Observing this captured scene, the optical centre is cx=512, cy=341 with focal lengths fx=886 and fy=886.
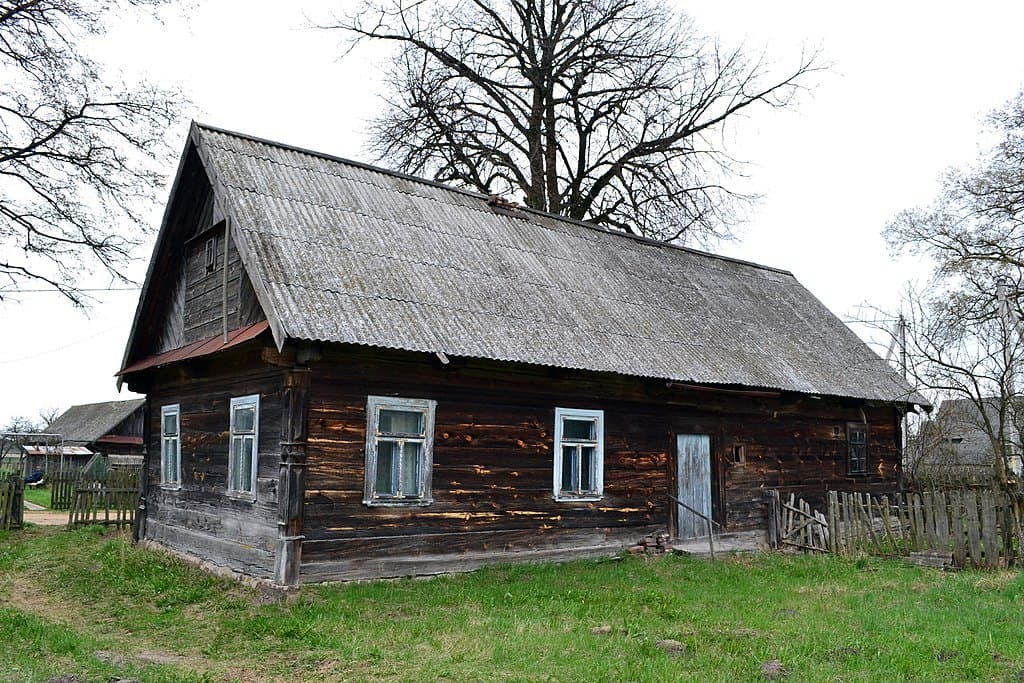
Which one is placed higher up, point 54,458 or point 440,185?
point 440,185

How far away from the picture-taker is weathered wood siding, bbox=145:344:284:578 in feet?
35.2

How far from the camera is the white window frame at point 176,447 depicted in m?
13.6

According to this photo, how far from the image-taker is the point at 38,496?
3170 cm

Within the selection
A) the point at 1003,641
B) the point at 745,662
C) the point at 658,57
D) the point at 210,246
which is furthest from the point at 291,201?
the point at 658,57

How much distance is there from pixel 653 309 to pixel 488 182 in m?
12.7

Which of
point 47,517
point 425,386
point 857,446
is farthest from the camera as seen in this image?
point 47,517

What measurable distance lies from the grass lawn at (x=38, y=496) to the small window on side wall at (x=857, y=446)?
909 inches

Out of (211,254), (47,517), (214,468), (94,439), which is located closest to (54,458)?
(94,439)

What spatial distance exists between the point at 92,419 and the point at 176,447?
1418 inches

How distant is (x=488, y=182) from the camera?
88.8 ft

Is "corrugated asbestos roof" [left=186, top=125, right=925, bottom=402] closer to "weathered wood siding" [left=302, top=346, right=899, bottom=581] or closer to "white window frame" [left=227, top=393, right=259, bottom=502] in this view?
"weathered wood siding" [left=302, top=346, right=899, bottom=581]

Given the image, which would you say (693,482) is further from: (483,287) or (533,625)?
(533,625)

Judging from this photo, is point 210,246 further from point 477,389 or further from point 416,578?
point 416,578

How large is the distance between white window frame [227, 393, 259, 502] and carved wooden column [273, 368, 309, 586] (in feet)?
3.02
